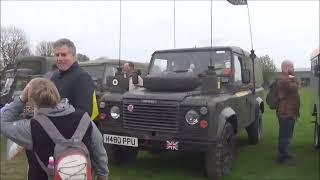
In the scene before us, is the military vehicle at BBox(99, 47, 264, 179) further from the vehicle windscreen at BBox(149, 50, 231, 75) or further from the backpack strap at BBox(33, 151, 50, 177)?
the backpack strap at BBox(33, 151, 50, 177)

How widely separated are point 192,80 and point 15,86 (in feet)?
24.2

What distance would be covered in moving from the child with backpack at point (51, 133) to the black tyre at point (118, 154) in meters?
4.44

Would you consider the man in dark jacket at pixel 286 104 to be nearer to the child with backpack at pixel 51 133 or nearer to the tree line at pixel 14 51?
the tree line at pixel 14 51

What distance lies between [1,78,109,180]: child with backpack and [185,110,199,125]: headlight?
144 inches

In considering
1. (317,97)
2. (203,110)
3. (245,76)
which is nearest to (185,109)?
(203,110)

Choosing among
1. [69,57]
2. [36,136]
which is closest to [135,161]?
[69,57]

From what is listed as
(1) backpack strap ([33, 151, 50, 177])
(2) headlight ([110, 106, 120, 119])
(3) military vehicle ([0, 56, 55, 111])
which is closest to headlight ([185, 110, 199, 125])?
(2) headlight ([110, 106, 120, 119])

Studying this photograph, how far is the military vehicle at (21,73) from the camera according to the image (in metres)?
13.3

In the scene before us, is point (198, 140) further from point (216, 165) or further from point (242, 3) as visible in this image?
point (242, 3)

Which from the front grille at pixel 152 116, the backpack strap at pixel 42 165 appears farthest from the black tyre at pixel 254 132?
the backpack strap at pixel 42 165

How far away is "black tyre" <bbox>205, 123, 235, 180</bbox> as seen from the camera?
7.00 metres

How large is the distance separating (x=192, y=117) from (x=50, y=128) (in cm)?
Result: 388

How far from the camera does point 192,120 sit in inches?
271

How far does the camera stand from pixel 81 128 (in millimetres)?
3277
